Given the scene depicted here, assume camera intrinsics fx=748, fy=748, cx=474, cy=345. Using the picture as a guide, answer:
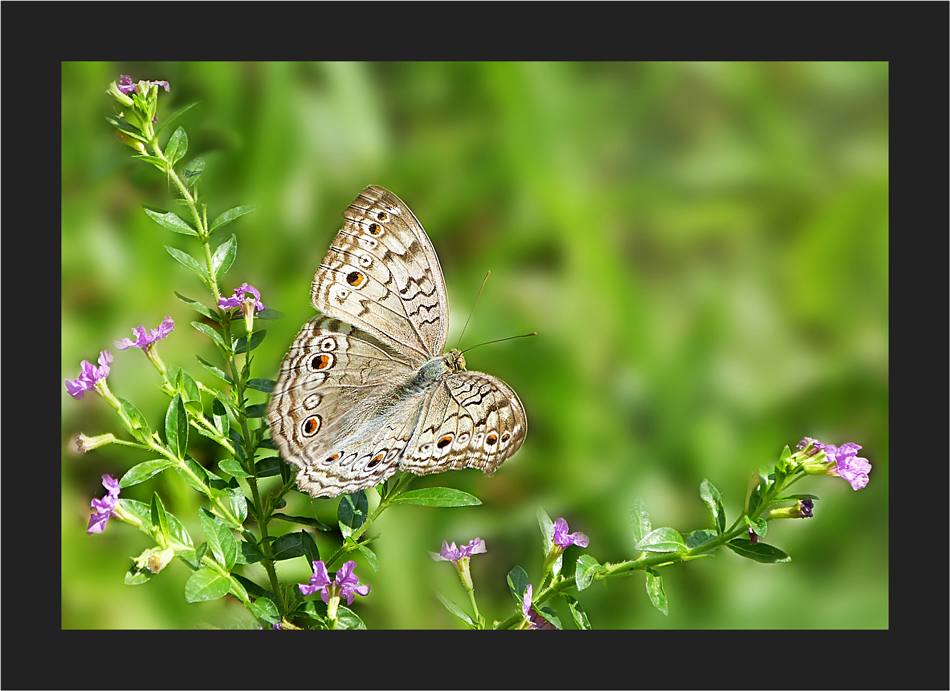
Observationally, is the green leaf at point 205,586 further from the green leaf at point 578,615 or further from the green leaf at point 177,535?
the green leaf at point 578,615

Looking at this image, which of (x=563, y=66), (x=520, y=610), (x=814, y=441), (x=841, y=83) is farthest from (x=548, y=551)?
(x=841, y=83)

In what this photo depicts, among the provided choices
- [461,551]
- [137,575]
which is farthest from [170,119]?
[461,551]

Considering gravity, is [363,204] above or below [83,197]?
below

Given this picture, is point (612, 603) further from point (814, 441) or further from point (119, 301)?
point (119, 301)

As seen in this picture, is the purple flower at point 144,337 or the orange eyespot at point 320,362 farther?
the orange eyespot at point 320,362

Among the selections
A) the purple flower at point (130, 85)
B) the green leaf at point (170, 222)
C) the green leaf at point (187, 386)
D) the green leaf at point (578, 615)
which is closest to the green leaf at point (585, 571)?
the green leaf at point (578, 615)

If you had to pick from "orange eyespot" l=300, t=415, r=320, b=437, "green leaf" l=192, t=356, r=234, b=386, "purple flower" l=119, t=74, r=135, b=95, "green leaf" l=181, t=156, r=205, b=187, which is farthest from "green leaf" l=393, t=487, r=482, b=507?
"purple flower" l=119, t=74, r=135, b=95
